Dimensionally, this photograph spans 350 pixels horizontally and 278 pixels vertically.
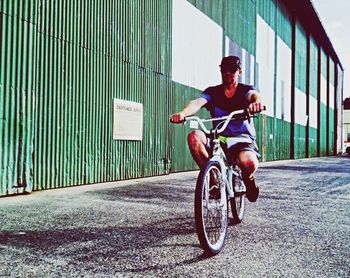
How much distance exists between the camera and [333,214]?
5555 mm

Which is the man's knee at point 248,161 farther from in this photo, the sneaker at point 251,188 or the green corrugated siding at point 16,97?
the green corrugated siding at point 16,97

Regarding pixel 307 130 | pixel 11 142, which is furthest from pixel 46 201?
pixel 307 130

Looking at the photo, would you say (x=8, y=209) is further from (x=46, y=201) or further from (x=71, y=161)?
(x=71, y=161)

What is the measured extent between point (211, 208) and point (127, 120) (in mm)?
6890

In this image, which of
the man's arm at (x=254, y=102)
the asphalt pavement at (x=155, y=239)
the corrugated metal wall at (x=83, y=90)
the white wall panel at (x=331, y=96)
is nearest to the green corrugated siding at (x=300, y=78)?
the white wall panel at (x=331, y=96)

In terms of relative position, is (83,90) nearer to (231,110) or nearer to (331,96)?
(231,110)

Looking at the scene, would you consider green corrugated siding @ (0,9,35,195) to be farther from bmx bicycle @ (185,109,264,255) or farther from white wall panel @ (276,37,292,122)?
white wall panel @ (276,37,292,122)

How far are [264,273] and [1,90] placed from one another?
5383 millimetres

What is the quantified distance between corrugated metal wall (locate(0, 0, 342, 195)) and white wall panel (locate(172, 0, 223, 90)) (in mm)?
367

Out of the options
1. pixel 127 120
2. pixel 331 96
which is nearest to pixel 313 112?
pixel 331 96

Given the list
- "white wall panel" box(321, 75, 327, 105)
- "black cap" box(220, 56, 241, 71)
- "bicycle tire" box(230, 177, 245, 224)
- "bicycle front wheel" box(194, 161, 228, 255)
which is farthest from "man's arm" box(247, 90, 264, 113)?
"white wall panel" box(321, 75, 327, 105)

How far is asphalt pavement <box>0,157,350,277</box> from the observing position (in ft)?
9.66

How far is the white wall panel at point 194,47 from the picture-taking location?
12609mm

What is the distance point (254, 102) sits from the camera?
3.96m
